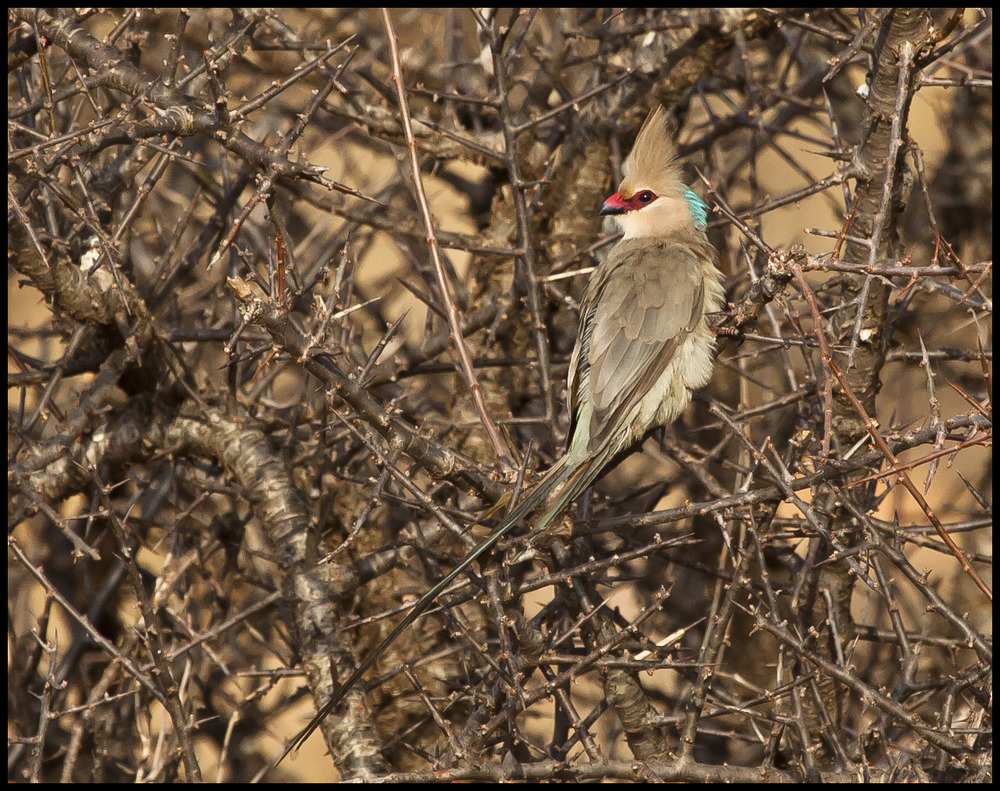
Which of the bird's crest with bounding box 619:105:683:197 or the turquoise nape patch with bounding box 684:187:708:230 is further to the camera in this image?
the turquoise nape patch with bounding box 684:187:708:230

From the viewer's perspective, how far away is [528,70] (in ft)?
17.5

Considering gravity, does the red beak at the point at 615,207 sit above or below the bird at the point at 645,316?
above

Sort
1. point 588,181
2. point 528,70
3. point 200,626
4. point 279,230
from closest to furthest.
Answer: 1. point 279,230
2. point 200,626
3. point 588,181
4. point 528,70

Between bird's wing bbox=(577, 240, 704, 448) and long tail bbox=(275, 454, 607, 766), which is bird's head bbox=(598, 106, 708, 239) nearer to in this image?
bird's wing bbox=(577, 240, 704, 448)

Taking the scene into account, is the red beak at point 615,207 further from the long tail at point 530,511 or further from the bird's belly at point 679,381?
the long tail at point 530,511

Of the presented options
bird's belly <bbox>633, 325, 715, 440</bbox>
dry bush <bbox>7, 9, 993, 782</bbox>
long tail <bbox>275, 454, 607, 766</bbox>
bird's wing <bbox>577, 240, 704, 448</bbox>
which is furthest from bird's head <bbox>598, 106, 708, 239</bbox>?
long tail <bbox>275, 454, 607, 766</bbox>

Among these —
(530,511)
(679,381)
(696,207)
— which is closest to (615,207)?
(696,207)

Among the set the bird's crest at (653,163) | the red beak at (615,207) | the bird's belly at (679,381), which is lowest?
the bird's belly at (679,381)

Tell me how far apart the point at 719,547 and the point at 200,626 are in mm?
2305

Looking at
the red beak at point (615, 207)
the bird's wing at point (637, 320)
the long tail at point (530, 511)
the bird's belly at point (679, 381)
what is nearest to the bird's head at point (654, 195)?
the red beak at point (615, 207)

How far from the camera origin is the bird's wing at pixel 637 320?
12.6 feet

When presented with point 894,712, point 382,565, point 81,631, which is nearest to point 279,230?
point 382,565

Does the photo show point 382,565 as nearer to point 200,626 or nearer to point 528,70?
point 200,626

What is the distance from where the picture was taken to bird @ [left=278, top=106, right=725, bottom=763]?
12.4 feet
